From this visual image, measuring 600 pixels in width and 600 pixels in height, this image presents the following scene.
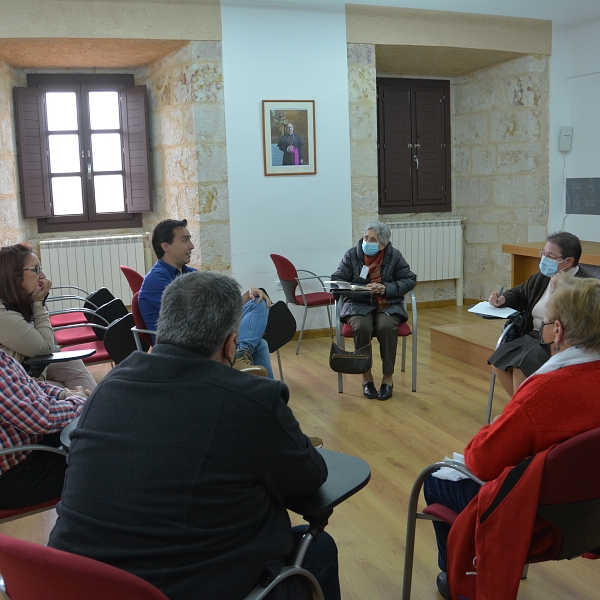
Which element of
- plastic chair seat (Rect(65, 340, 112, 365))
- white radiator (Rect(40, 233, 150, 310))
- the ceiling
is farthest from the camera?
white radiator (Rect(40, 233, 150, 310))

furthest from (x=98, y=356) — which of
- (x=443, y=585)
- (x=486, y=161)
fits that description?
(x=486, y=161)

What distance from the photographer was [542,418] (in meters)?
1.72

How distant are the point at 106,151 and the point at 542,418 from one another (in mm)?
6005

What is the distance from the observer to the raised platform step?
509 cm

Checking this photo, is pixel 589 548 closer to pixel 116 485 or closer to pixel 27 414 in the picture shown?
pixel 116 485

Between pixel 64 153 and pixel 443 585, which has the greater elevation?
pixel 64 153

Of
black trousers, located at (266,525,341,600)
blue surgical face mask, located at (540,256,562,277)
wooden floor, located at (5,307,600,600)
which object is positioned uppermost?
blue surgical face mask, located at (540,256,562,277)

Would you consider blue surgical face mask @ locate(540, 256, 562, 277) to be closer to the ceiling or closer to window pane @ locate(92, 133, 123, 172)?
the ceiling

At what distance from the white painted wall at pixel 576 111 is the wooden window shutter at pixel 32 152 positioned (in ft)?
16.8

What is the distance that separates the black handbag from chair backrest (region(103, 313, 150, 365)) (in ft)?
4.19

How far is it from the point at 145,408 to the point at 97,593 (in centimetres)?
37

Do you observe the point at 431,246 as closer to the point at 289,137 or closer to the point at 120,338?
the point at 289,137

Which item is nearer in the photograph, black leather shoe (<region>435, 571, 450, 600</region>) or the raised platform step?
black leather shoe (<region>435, 571, 450, 600</region>)

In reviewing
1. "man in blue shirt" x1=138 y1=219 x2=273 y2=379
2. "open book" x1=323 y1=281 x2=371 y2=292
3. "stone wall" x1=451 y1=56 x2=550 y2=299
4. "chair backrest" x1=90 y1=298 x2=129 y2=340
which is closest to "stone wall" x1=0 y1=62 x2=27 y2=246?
"chair backrest" x1=90 y1=298 x2=129 y2=340
